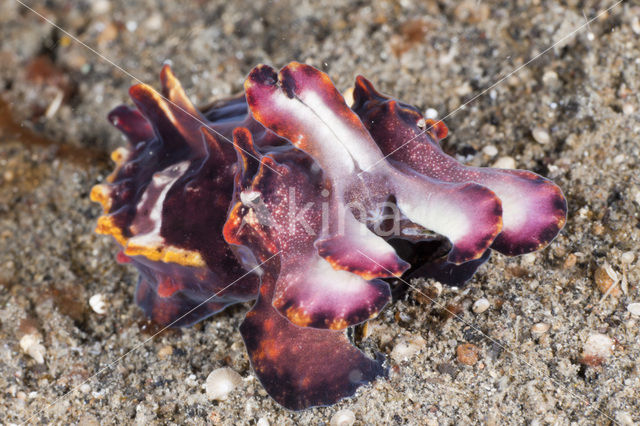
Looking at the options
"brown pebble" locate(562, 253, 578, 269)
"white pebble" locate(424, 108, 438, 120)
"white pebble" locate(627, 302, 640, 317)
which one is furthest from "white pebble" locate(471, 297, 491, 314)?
"white pebble" locate(424, 108, 438, 120)

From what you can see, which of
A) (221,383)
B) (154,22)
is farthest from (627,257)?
(154,22)

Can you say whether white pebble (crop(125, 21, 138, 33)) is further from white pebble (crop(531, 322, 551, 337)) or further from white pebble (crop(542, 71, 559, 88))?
white pebble (crop(531, 322, 551, 337))

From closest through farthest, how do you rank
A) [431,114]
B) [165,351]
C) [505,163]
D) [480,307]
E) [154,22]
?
1. [480,307]
2. [165,351]
3. [505,163]
4. [431,114]
5. [154,22]

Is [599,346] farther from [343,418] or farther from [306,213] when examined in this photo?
[306,213]

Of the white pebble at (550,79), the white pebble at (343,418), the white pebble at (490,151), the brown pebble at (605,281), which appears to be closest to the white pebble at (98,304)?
the white pebble at (343,418)

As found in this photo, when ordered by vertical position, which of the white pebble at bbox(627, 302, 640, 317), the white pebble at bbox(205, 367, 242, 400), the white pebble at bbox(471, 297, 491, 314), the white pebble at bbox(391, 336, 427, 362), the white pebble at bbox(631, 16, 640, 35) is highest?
the white pebble at bbox(631, 16, 640, 35)

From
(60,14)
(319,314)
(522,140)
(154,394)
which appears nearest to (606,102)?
(522,140)
